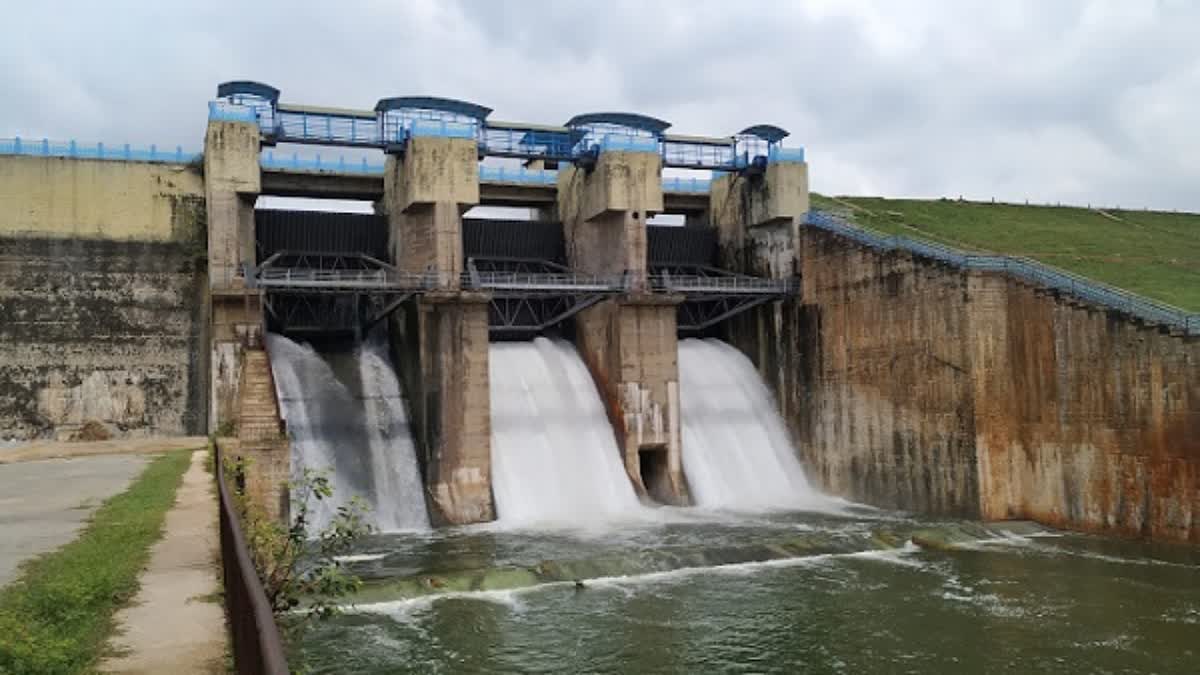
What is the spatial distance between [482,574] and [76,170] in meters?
17.5

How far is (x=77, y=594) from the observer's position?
745 cm

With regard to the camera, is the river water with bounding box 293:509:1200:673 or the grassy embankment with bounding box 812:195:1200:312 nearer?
the river water with bounding box 293:509:1200:673

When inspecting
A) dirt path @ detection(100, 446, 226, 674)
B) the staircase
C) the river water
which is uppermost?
the staircase

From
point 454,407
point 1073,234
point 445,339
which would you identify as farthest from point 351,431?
point 1073,234

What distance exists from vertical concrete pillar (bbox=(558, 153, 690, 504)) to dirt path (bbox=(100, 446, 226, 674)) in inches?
743

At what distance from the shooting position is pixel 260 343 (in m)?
25.5

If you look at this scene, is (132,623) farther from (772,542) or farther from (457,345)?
(457,345)

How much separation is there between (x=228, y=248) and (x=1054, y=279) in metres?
20.9

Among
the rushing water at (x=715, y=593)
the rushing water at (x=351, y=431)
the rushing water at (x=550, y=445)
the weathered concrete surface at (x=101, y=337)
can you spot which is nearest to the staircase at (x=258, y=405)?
the rushing water at (x=351, y=431)

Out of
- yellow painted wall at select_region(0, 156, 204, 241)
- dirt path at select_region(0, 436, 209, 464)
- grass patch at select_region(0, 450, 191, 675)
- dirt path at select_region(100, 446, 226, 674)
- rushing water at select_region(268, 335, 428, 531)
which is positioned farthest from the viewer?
yellow painted wall at select_region(0, 156, 204, 241)

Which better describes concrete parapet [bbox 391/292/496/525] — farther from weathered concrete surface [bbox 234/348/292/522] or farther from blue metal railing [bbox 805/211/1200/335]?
blue metal railing [bbox 805/211/1200/335]

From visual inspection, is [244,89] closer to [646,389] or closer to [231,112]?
[231,112]

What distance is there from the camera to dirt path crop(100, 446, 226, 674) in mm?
6277

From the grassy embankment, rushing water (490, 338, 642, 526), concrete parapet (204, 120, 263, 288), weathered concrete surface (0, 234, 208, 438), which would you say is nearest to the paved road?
weathered concrete surface (0, 234, 208, 438)
